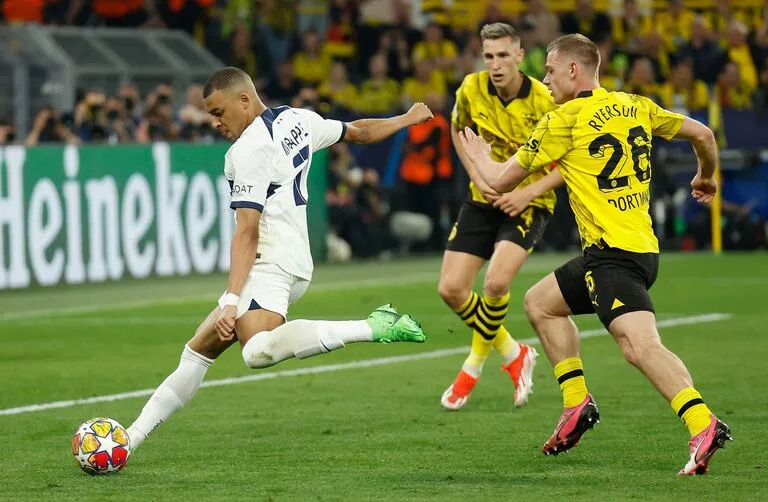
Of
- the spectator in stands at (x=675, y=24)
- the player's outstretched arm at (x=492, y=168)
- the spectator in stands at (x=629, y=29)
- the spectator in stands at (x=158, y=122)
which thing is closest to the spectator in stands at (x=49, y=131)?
the spectator in stands at (x=158, y=122)

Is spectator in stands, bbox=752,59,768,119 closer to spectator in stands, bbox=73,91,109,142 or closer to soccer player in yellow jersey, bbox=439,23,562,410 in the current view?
spectator in stands, bbox=73,91,109,142

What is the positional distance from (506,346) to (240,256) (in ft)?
10.2

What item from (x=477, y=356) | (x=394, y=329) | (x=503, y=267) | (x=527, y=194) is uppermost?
(x=527, y=194)

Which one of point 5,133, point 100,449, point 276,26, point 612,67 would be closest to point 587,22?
point 612,67

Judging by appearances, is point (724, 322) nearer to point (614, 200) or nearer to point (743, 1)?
point (614, 200)

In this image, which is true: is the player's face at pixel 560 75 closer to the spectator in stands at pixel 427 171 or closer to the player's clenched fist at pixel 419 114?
the player's clenched fist at pixel 419 114

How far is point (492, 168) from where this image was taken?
25.7 ft

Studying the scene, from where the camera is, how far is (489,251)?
33.6ft

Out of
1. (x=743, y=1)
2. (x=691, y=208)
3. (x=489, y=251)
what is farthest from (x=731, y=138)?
(x=489, y=251)

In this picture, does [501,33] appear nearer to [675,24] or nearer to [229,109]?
[229,109]

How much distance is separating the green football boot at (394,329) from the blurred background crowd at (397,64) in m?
12.3

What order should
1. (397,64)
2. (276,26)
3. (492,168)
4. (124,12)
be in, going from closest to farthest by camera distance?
(492,168) → (397,64) → (124,12) → (276,26)

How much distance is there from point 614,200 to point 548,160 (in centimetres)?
35

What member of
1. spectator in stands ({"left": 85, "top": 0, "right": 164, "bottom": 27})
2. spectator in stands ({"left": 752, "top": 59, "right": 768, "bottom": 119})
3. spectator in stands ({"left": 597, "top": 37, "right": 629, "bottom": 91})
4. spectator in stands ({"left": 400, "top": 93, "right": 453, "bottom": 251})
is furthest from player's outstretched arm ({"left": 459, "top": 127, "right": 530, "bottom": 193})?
spectator in stands ({"left": 85, "top": 0, "right": 164, "bottom": 27})
